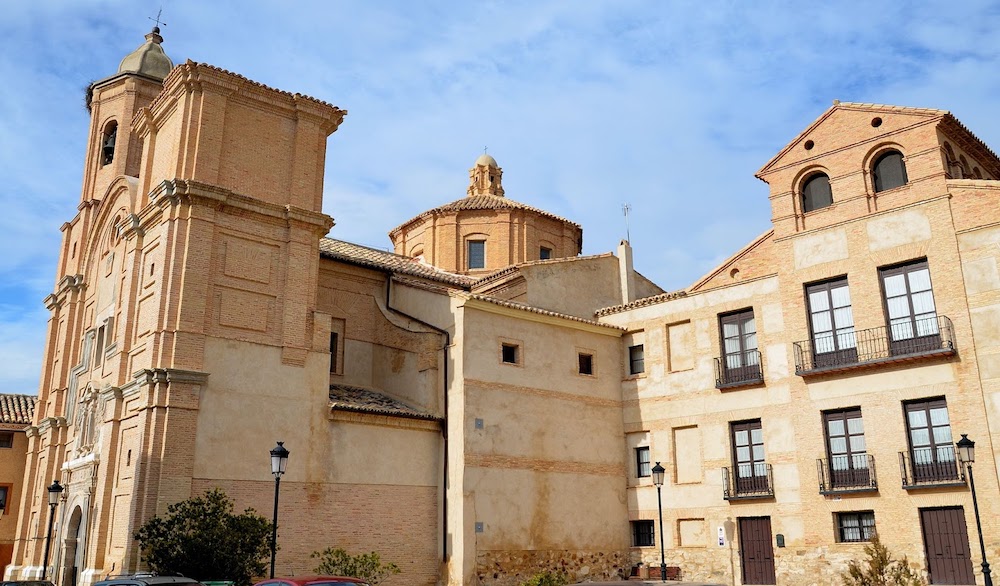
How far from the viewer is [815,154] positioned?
22641 millimetres

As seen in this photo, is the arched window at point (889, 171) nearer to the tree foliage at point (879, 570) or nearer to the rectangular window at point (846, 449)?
the rectangular window at point (846, 449)

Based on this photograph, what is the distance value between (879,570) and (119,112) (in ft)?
96.4

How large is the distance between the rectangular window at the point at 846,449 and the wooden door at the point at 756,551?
92.6 inches

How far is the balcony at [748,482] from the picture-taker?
22188 mm

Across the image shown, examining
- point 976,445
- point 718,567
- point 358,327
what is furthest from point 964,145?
point 358,327

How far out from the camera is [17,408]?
35125 mm

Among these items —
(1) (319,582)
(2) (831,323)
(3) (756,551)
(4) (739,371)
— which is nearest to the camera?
(1) (319,582)

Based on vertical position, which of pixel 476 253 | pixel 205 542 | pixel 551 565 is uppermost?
pixel 476 253

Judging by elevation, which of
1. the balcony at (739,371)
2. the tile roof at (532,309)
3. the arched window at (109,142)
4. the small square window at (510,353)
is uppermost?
the arched window at (109,142)

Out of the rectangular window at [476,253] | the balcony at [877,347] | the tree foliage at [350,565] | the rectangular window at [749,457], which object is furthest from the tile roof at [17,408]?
the balcony at [877,347]

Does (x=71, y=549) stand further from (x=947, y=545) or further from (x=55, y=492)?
(x=947, y=545)

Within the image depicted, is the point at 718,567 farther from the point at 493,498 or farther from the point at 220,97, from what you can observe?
the point at 220,97

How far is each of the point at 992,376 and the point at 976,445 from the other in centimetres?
158

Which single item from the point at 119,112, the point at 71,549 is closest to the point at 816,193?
the point at 71,549
